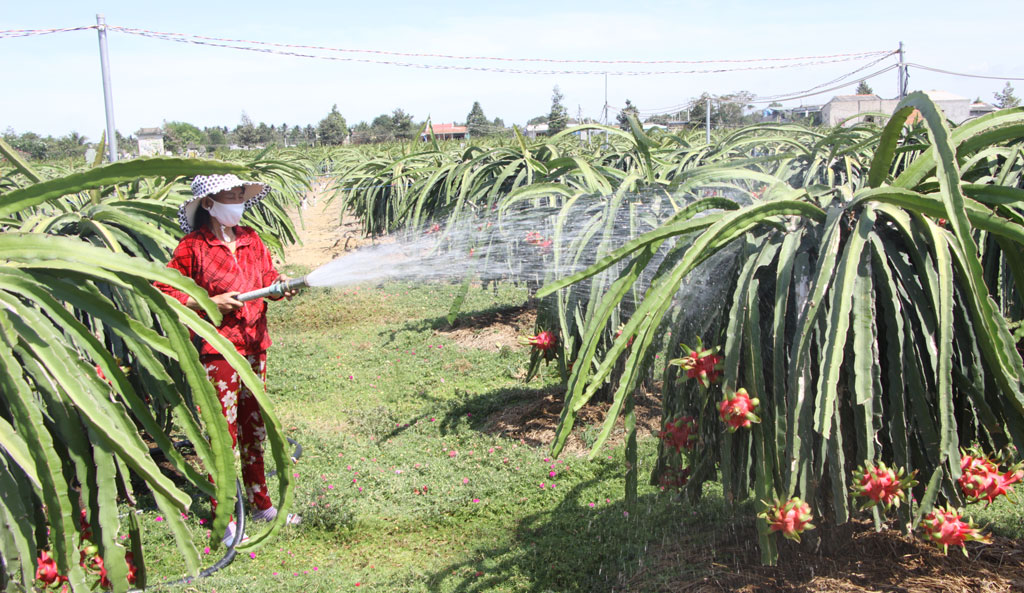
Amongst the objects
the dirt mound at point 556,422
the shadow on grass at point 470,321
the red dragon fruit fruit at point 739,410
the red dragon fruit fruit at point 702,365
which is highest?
the red dragon fruit fruit at point 702,365

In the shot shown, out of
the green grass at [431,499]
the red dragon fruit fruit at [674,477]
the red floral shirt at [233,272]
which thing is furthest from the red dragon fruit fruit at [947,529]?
the red floral shirt at [233,272]

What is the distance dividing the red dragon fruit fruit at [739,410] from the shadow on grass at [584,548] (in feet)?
3.41

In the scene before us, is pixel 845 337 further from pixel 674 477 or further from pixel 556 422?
pixel 556 422

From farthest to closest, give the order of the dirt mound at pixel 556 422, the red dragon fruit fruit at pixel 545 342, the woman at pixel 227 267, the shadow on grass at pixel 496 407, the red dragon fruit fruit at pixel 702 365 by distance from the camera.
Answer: the shadow on grass at pixel 496 407, the dirt mound at pixel 556 422, the red dragon fruit fruit at pixel 545 342, the woman at pixel 227 267, the red dragon fruit fruit at pixel 702 365

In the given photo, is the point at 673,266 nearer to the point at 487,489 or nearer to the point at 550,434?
the point at 487,489

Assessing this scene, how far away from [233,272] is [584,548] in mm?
2125

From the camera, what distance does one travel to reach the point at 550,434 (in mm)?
5000

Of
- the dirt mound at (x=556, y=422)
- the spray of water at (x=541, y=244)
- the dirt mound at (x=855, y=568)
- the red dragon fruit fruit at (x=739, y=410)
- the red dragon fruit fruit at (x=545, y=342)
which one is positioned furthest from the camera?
the dirt mound at (x=556, y=422)

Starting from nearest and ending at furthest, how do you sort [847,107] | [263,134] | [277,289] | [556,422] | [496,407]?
→ [277,289] < [556,422] < [496,407] < [847,107] < [263,134]

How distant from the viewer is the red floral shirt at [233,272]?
3.57m

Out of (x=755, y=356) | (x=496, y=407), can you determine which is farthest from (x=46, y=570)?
(x=496, y=407)

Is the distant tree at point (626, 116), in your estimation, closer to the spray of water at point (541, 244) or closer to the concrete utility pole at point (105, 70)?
the spray of water at point (541, 244)

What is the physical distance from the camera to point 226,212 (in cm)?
356

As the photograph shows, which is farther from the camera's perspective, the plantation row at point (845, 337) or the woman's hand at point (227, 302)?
the woman's hand at point (227, 302)
